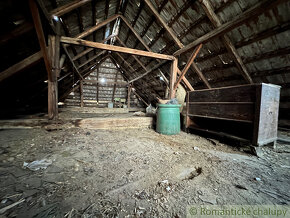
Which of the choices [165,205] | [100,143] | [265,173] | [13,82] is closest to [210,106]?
[265,173]

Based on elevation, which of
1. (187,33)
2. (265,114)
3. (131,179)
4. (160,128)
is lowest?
(131,179)

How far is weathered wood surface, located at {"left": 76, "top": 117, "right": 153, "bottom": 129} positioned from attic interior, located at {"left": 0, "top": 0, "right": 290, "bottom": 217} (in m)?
0.03

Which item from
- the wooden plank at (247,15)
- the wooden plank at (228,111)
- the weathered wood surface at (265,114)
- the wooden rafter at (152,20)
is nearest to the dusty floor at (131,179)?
the weathered wood surface at (265,114)

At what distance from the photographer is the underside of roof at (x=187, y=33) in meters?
2.18

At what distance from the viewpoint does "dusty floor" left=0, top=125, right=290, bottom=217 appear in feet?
3.00

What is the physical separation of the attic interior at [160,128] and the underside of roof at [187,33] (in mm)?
22

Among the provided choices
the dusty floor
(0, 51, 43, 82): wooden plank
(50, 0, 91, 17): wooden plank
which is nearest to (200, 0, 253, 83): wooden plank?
the dusty floor

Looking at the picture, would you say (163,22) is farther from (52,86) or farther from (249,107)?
(52,86)

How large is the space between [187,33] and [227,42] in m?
1.11

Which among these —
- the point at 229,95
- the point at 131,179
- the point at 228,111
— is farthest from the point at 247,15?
the point at 131,179

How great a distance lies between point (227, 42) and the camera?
2939mm

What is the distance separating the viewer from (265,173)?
1.44 m

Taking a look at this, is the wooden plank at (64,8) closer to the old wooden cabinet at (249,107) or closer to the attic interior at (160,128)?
the attic interior at (160,128)

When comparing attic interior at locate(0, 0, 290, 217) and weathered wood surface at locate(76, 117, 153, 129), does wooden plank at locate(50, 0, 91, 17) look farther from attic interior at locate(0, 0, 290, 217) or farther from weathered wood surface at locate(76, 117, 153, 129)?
weathered wood surface at locate(76, 117, 153, 129)
